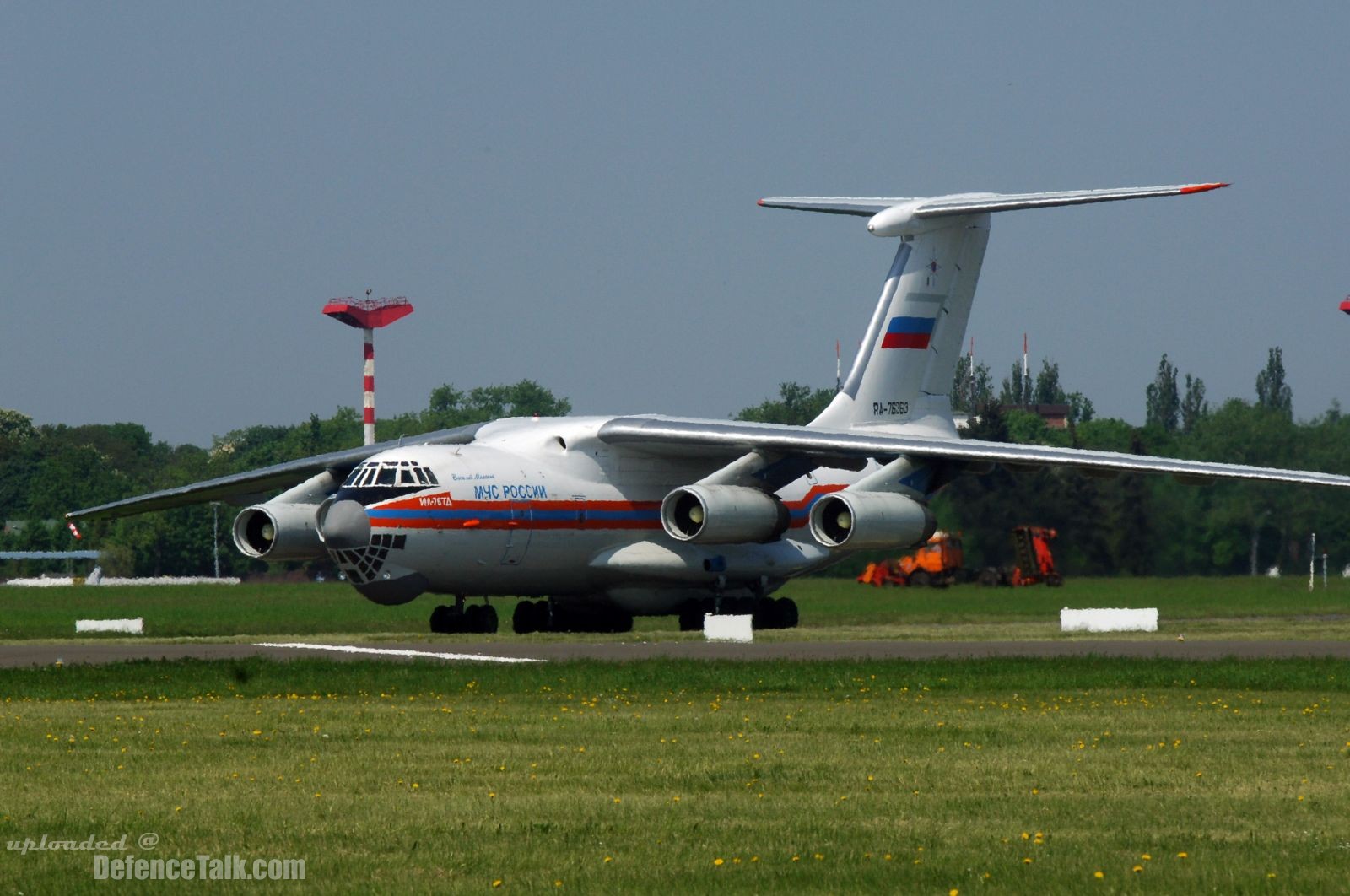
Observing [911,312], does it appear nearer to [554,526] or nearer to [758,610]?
[758,610]

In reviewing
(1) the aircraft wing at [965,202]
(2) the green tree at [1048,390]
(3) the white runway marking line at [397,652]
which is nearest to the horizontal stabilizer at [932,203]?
(1) the aircraft wing at [965,202]

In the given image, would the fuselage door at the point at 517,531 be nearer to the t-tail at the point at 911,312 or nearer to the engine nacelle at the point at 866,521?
the engine nacelle at the point at 866,521

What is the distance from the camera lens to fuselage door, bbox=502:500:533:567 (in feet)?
93.8

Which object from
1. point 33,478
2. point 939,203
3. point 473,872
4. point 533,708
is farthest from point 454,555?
point 33,478

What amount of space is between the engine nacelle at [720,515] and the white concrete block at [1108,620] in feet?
14.1

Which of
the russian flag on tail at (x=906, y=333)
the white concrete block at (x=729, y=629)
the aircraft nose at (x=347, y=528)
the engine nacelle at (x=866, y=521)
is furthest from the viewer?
the russian flag on tail at (x=906, y=333)

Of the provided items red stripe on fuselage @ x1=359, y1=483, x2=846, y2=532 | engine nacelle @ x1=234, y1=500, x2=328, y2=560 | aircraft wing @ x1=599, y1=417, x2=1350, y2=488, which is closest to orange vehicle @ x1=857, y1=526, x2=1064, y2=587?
red stripe on fuselage @ x1=359, y1=483, x2=846, y2=532

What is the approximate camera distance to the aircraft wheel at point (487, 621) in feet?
98.9

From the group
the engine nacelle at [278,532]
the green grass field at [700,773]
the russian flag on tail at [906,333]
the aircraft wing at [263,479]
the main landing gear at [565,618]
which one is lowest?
the main landing gear at [565,618]

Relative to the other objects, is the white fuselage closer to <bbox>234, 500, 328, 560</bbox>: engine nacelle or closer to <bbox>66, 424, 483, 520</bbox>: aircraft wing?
<bbox>66, 424, 483, 520</bbox>: aircraft wing

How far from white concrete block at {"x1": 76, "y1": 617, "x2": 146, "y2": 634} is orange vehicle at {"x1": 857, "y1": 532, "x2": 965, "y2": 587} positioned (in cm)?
1329

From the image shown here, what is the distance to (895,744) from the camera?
13.4 m

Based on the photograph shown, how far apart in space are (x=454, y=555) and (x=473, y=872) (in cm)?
1947

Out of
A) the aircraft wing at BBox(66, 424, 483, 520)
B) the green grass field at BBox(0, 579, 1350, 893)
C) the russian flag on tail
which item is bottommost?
the green grass field at BBox(0, 579, 1350, 893)
